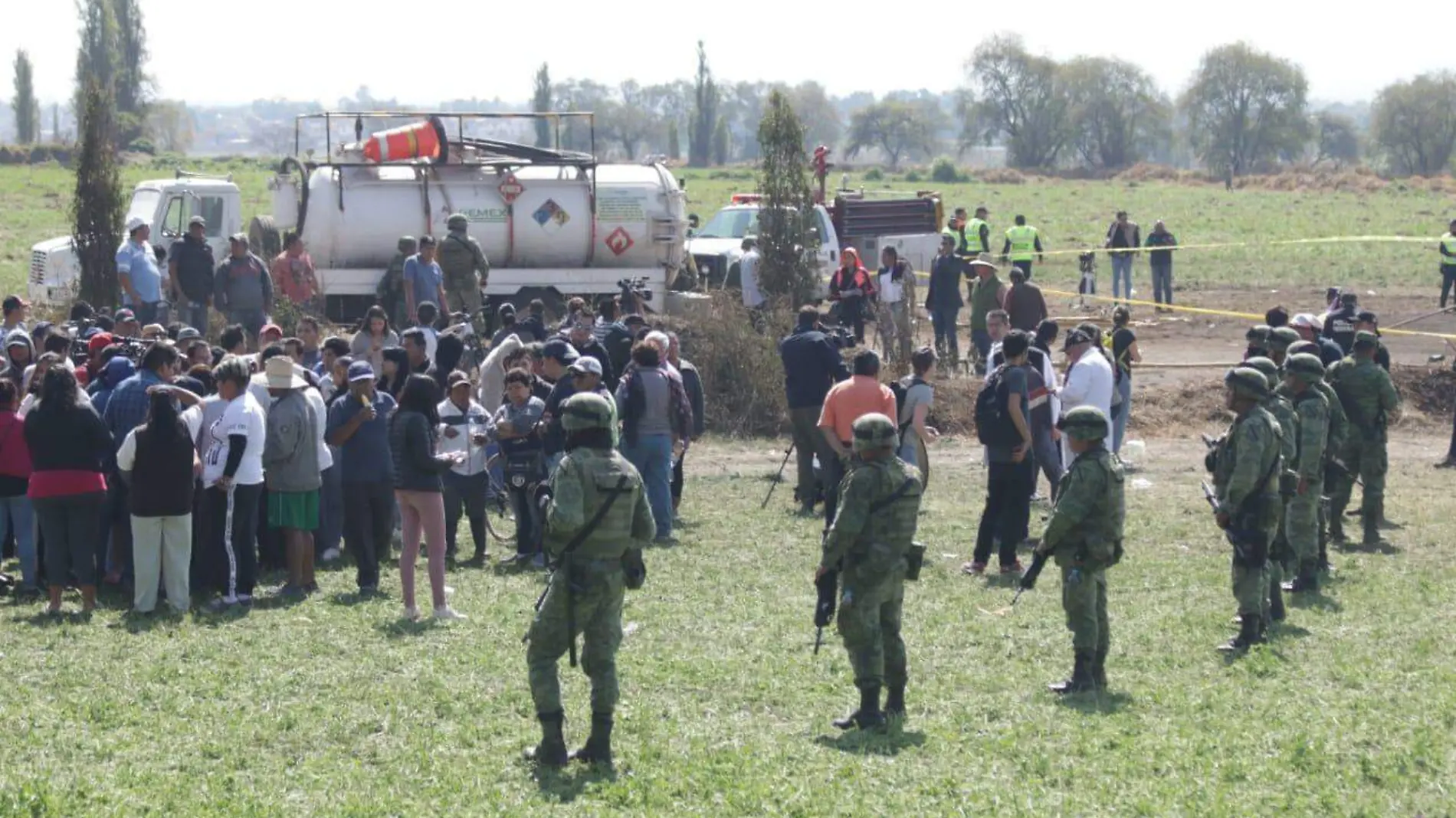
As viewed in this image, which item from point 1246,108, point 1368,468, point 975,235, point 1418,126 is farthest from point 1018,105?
point 1368,468

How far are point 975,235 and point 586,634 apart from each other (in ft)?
73.1

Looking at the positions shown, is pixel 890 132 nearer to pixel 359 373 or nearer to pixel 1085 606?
pixel 359 373

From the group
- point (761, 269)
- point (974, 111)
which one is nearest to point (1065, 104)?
point (974, 111)

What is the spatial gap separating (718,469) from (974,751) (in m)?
9.91

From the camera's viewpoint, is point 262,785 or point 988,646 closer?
point 262,785

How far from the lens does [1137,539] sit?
14.6 metres

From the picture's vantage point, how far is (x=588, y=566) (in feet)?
26.0

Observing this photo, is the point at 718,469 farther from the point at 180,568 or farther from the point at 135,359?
the point at 180,568

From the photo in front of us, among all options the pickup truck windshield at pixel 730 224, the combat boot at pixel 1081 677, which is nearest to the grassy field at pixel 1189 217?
the pickup truck windshield at pixel 730 224

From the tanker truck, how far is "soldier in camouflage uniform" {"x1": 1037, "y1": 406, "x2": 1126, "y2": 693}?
13.2 meters

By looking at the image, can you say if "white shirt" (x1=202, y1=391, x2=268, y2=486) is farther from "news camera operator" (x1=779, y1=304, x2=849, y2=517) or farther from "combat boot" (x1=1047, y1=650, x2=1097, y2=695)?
"combat boot" (x1=1047, y1=650, x2=1097, y2=695)

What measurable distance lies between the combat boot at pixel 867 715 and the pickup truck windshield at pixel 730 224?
2031cm

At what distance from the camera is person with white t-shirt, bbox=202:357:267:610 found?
11.3 m

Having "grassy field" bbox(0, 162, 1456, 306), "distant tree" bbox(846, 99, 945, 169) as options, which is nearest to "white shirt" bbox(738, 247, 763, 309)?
"grassy field" bbox(0, 162, 1456, 306)
